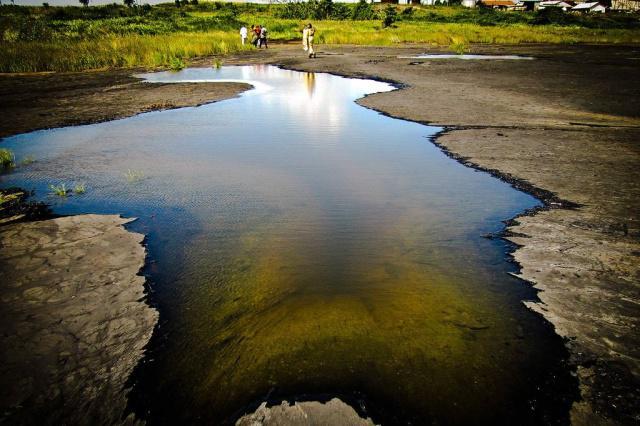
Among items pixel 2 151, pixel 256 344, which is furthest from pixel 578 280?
pixel 2 151

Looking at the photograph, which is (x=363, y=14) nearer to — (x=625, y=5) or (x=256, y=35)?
(x=256, y=35)

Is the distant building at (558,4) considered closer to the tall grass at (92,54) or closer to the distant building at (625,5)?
the distant building at (625,5)

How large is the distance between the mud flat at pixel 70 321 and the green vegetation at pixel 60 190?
37.0 inches

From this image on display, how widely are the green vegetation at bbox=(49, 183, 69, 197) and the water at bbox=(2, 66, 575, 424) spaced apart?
109mm

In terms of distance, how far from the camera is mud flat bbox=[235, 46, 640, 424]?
2.21m

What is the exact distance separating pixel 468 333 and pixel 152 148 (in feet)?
18.7

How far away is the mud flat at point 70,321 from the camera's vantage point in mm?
1979

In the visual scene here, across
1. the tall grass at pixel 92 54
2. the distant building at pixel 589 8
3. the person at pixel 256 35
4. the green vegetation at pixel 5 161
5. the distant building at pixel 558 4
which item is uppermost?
the distant building at pixel 558 4

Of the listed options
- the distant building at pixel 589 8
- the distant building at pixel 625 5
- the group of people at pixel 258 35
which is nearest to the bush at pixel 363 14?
the group of people at pixel 258 35

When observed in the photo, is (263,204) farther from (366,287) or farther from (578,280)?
(578,280)

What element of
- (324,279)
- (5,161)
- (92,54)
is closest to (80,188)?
(5,161)

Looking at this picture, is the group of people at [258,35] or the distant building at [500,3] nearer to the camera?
the group of people at [258,35]

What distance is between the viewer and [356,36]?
32.1m

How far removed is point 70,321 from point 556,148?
20.3 feet
